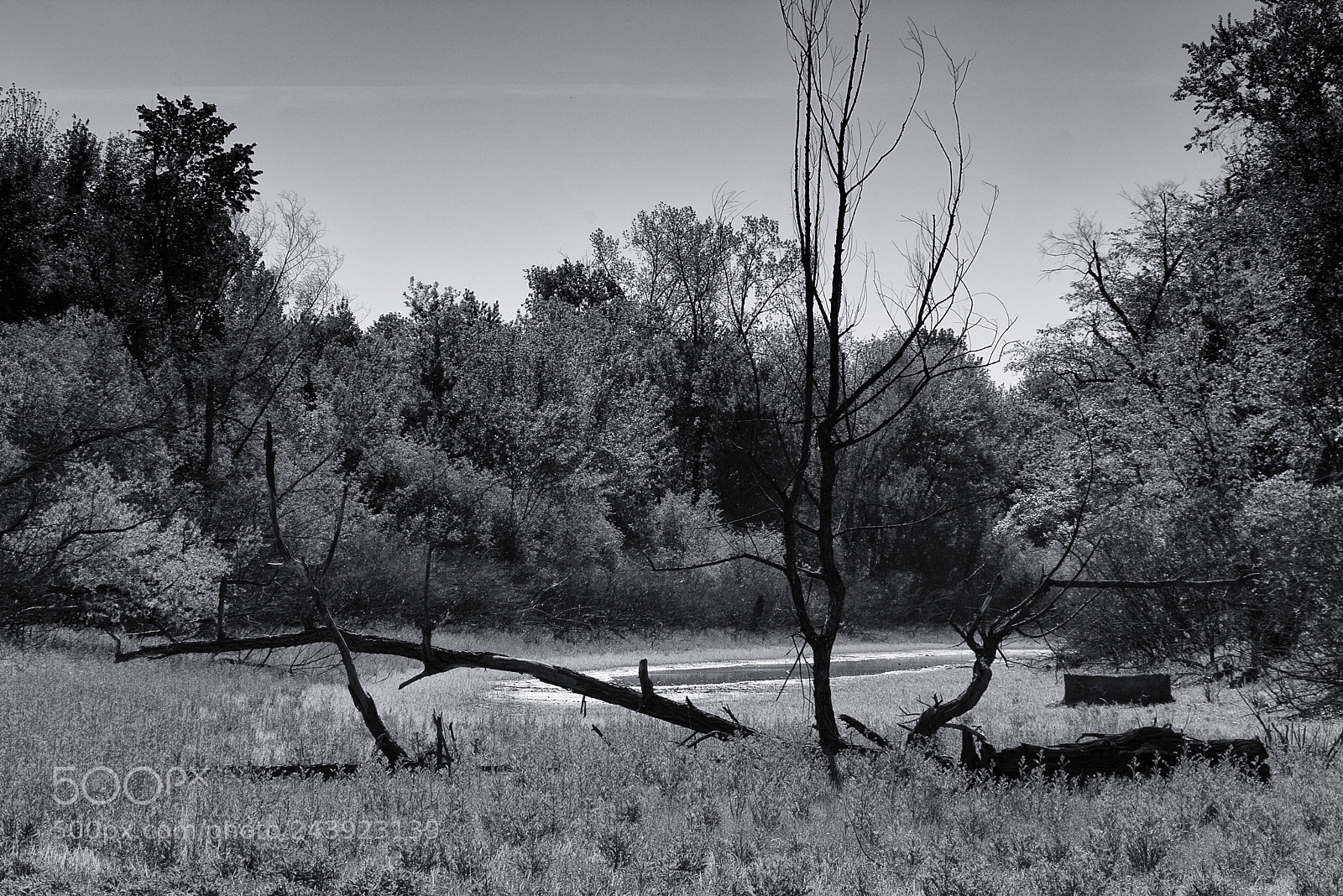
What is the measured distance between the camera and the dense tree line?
1783cm

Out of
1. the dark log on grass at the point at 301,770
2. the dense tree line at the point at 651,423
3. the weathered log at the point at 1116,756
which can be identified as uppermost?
the dense tree line at the point at 651,423

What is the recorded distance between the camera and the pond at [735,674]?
24938 millimetres

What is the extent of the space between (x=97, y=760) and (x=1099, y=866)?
9.00 meters

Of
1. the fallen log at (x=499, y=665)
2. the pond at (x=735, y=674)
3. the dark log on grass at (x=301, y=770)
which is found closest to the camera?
the dark log on grass at (x=301, y=770)

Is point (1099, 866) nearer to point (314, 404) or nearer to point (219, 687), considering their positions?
point (219, 687)

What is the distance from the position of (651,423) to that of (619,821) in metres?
44.3

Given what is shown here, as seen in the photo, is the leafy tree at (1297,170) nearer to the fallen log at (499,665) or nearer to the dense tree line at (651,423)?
the dense tree line at (651,423)

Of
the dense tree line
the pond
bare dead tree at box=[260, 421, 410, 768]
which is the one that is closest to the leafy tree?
the dense tree line

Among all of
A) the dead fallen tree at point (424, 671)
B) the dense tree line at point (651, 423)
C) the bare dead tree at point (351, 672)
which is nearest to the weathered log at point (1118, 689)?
the dense tree line at point (651, 423)

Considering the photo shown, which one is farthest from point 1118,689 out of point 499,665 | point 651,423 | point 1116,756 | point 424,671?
point 651,423

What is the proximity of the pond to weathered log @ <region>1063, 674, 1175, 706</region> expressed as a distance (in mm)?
5104

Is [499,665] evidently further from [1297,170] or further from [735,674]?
[735,674]

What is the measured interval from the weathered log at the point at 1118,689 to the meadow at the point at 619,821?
4.95m

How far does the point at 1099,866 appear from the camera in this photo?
6309 mm
